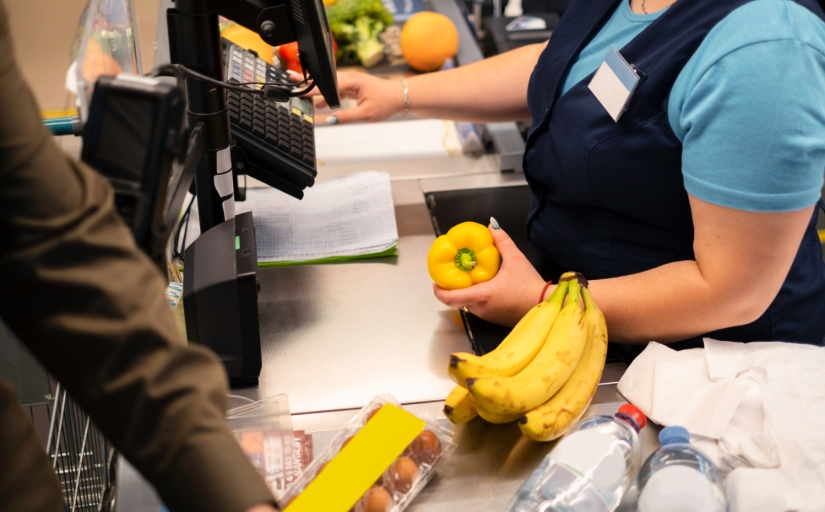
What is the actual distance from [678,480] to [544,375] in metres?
0.21

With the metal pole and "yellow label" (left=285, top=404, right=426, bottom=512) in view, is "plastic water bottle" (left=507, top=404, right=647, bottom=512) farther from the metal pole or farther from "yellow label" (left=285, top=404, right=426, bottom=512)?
the metal pole

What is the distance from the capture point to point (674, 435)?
0.94 m

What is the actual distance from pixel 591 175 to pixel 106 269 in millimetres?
785

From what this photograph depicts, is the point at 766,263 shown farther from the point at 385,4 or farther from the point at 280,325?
the point at 385,4

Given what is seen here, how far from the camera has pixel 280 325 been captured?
127 centimetres

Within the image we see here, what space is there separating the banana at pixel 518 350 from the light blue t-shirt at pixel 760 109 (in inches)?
10.2

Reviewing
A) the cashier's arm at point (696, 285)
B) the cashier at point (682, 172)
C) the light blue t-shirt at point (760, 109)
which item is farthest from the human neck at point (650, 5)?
the cashier's arm at point (696, 285)

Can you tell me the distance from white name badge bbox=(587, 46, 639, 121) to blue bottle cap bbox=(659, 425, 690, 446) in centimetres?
46

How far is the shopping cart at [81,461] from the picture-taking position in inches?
41.6

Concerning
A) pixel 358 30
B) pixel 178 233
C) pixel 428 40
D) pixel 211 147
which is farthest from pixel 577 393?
pixel 358 30

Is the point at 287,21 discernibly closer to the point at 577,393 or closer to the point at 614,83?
the point at 614,83

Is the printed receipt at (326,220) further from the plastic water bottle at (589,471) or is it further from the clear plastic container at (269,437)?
the plastic water bottle at (589,471)

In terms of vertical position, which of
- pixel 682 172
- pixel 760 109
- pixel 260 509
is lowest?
pixel 260 509

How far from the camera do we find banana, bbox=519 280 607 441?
99 cm
